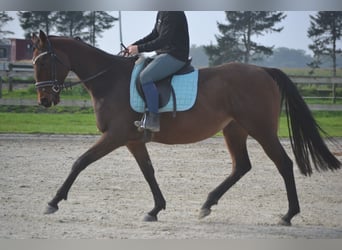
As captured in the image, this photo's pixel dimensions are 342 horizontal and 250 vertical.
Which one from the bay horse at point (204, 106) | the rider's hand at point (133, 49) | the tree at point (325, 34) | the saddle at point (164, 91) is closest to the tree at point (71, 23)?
the bay horse at point (204, 106)

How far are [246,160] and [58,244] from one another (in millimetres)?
1674

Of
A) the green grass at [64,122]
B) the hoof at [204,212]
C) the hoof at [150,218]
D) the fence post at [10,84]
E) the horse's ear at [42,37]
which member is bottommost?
the hoof at [150,218]

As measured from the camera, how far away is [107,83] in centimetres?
439

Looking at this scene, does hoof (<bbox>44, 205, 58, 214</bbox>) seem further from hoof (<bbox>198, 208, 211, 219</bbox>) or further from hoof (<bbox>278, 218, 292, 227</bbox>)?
hoof (<bbox>278, 218, 292, 227</bbox>)

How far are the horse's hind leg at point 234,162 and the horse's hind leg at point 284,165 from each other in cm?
32

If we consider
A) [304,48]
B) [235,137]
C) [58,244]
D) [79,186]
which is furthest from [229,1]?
[58,244]

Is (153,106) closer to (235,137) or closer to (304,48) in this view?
(235,137)

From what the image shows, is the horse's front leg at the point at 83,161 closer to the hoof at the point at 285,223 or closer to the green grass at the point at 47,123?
the green grass at the point at 47,123

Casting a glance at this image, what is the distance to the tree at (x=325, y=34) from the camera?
480 cm

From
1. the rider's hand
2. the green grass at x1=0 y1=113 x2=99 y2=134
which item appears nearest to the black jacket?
the rider's hand

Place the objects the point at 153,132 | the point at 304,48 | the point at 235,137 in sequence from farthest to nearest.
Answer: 1. the point at 304,48
2. the point at 235,137
3. the point at 153,132

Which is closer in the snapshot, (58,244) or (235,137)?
(58,244)

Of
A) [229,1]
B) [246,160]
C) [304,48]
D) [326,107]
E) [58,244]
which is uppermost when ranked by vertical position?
[229,1]

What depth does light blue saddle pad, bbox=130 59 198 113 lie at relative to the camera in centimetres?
430
